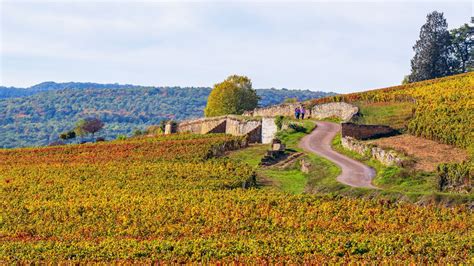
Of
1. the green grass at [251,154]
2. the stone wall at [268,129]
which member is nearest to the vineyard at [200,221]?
the green grass at [251,154]

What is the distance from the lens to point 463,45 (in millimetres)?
104375

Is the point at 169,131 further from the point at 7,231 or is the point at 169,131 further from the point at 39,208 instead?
the point at 7,231

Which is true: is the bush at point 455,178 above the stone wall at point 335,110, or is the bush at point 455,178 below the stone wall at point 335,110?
below

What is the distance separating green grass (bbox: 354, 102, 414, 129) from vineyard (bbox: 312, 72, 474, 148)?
1.23 ft

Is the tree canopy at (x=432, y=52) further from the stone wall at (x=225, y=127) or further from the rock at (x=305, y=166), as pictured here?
the rock at (x=305, y=166)

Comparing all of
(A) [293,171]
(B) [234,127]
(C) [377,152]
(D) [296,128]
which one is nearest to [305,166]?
(A) [293,171]

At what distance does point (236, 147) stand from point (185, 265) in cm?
3188

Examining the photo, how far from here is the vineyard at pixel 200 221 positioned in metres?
27.7

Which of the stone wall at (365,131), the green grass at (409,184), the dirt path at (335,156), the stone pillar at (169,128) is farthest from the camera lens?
the stone pillar at (169,128)

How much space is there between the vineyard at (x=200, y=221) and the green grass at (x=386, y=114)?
13.2 meters

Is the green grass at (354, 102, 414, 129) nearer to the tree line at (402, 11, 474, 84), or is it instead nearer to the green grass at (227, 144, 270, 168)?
the green grass at (227, 144, 270, 168)

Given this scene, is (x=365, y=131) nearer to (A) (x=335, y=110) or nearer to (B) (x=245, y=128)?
(A) (x=335, y=110)

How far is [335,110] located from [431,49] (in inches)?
1268

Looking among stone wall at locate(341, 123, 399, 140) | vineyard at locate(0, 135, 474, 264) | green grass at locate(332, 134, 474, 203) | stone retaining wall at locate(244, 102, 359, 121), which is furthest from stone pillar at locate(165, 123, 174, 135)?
green grass at locate(332, 134, 474, 203)
